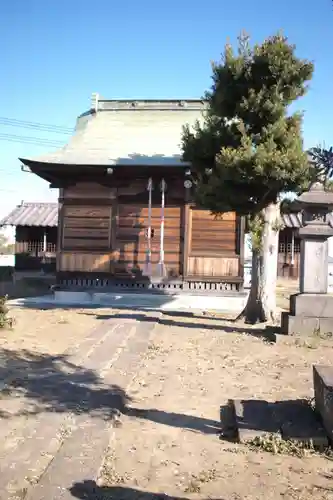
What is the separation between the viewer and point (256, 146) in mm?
9312

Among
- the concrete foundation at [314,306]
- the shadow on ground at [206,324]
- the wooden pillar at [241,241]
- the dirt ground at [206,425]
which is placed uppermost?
the wooden pillar at [241,241]

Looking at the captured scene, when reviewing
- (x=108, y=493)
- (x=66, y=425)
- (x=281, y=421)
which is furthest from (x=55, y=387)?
(x=281, y=421)

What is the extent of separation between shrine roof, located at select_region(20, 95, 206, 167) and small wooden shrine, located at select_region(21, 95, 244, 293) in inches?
3.3

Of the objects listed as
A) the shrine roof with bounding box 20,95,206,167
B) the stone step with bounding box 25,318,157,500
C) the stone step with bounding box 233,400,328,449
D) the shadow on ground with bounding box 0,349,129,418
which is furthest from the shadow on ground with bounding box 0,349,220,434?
the shrine roof with bounding box 20,95,206,167

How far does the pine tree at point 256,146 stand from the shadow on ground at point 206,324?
2.02 ft

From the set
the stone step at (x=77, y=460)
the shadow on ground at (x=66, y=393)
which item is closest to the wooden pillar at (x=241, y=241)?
the shadow on ground at (x=66, y=393)

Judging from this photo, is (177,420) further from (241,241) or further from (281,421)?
(241,241)

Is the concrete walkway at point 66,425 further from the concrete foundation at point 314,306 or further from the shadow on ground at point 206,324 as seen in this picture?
the concrete foundation at point 314,306

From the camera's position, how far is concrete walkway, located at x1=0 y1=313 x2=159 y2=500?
130 inches

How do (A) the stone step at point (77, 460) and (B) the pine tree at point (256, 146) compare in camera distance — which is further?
(B) the pine tree at point (256, 146)

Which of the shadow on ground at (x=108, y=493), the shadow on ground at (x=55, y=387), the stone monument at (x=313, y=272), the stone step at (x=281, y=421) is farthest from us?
the stone monument at (x=313, y=272)

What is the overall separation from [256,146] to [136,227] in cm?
547

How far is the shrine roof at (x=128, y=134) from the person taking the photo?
43.7 feet

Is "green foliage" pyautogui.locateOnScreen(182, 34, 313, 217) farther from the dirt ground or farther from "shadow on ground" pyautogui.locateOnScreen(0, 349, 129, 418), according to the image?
"shadow on ground" pyautogui.locateOnScreen(0, 349, 129, 418)
